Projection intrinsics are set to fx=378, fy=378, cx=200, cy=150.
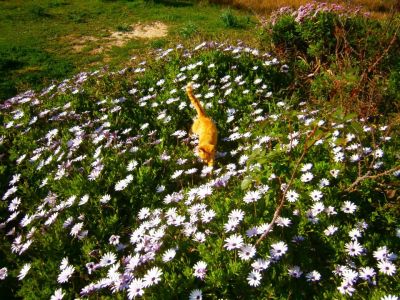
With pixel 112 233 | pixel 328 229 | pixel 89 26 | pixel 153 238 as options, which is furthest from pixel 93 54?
pixel 328 229

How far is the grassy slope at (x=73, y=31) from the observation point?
9047 millimetres

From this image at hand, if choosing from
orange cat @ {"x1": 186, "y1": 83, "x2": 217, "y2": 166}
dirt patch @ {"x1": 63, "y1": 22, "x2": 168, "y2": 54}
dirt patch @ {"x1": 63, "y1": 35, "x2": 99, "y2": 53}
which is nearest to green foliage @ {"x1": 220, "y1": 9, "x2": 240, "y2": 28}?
dirt patch @ {"x1": 63, "y1": 22, "x2": 168, "y2": 54}

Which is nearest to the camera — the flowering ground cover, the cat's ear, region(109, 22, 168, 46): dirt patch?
the flowering ground cover

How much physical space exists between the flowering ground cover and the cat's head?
97 millimetres

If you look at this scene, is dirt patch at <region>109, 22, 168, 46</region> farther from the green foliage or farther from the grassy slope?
the green foliage

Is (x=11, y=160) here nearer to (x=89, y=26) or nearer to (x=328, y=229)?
(x=328, y=229)

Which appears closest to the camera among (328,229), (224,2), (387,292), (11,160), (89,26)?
(387,292)

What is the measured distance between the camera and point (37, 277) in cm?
331

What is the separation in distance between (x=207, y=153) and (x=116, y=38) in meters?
8.46

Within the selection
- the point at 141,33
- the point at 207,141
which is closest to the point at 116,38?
the point at 141,33

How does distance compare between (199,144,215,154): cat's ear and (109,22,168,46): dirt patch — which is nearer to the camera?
(199,144,215,154): cat's ear

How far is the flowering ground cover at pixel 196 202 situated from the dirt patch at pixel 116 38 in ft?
17.7

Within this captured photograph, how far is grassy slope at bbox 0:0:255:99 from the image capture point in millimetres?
9047

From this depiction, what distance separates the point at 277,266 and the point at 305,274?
0.65 ft
